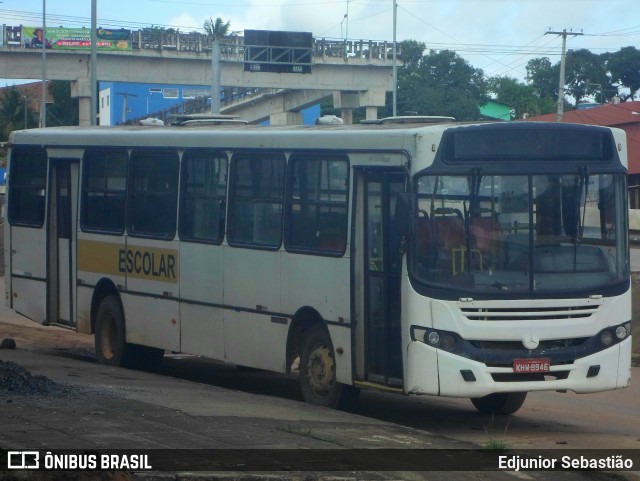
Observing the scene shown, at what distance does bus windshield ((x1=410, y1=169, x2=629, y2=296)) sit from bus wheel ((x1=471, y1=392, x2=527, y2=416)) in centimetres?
182

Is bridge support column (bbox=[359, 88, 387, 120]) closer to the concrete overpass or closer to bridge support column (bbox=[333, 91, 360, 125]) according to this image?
the concrete overpass

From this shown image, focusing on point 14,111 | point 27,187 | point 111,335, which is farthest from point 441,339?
point 14,111

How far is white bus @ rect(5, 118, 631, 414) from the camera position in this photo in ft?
32.8

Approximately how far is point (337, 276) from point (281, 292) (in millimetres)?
996

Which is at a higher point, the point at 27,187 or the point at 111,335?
the point at 27,187

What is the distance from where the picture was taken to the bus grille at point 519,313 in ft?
32.6

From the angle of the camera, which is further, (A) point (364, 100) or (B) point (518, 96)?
(B) point (518, 96)

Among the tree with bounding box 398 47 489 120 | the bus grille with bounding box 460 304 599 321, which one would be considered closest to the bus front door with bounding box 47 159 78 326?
the bus grille with bounding box 460 304 599 321

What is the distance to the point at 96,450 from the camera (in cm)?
768

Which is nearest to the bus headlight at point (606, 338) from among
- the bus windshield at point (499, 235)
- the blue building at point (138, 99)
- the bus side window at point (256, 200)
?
the bus windshield at point (499, 235)

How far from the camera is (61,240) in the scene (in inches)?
609

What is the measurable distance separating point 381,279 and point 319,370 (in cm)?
135

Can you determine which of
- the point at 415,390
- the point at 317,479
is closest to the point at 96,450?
the point at 317,479

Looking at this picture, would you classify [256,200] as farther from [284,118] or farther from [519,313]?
[284,118]
